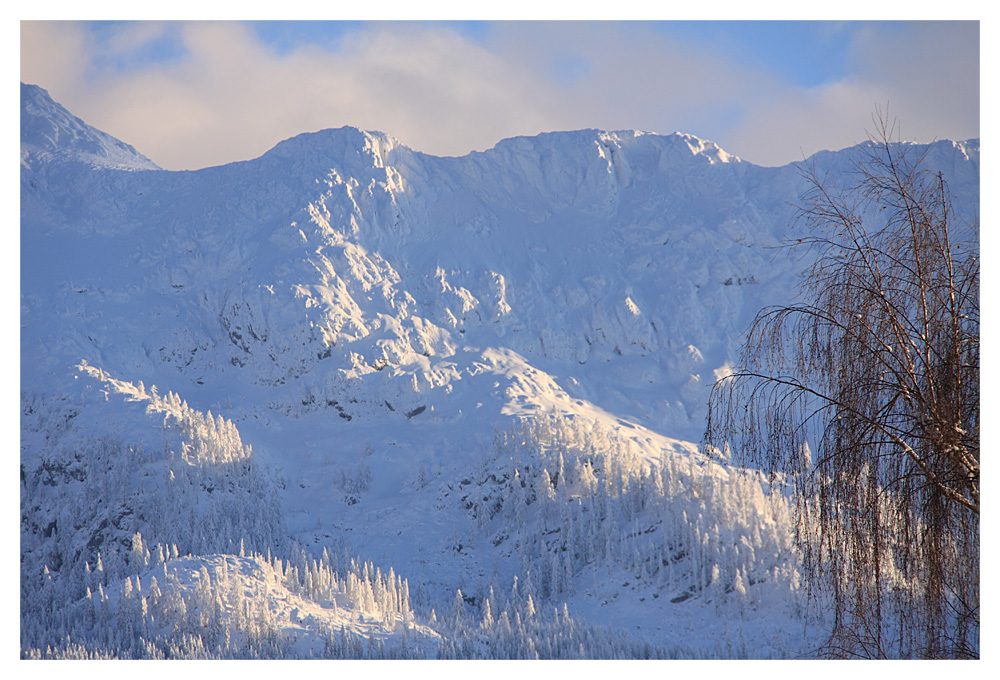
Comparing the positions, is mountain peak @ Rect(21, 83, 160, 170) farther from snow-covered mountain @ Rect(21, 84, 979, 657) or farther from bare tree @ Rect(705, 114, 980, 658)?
bare tree @ Rect(705, 114, 980, 658)

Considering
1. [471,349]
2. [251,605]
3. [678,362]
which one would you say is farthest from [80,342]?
[678,362]

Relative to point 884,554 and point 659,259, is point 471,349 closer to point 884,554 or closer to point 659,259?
point 659,259

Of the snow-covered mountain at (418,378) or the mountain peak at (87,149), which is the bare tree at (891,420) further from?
the mountain peak at (87,149)

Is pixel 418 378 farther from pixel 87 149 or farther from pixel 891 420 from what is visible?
pixel 891 420

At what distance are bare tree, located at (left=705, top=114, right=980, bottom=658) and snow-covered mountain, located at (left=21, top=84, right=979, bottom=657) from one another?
2100 centimetres

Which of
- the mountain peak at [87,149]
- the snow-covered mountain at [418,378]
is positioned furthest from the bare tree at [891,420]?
the mountain peak at [87,149]

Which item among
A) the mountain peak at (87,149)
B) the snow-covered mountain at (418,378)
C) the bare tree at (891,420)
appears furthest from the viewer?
the mountain peak at (87,149)

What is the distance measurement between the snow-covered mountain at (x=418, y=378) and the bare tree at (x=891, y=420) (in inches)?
827

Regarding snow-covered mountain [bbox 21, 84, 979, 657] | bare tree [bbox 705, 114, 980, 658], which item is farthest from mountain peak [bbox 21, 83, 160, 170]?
bare tree [bbox 705, 114, 980, 658]

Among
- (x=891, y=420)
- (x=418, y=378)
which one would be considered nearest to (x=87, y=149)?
(x=418, y=378)

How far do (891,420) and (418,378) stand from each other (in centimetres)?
8637

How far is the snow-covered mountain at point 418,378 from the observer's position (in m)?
51.7

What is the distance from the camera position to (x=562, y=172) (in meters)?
116
